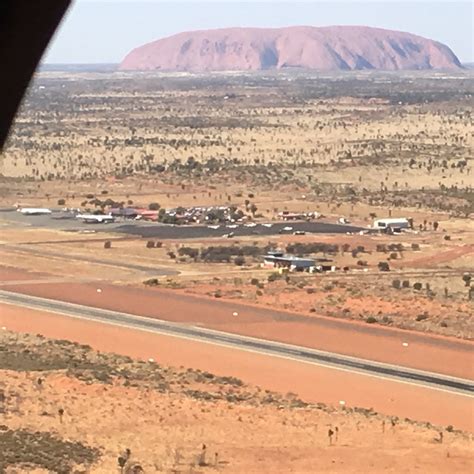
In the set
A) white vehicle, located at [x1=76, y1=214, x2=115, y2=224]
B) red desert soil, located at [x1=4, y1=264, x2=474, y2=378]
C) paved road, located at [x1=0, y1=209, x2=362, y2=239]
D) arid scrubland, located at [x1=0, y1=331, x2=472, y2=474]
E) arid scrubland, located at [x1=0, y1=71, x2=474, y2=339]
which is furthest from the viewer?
white vehicle, located at [x1=76, y1=214, x2=115, y2=224]

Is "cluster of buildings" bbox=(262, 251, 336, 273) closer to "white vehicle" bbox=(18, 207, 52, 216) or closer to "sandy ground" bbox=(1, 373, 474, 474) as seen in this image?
"white vehicle" bbox=(18, 207, 52, 216)

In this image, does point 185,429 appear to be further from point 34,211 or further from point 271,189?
point 271,189

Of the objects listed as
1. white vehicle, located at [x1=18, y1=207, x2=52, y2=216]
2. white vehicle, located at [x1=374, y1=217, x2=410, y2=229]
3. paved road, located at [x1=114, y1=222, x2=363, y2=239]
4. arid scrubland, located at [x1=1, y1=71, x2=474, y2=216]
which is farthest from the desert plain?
white vehicle, located at [x1=374, y1=217, x2=410, y2=229]

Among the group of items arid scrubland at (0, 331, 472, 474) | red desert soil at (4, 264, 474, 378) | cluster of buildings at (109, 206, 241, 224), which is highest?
arid scrubland at (0, 331, 472, 474)

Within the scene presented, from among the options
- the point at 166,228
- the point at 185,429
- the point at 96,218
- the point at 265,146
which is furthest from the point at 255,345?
the point at 265,146

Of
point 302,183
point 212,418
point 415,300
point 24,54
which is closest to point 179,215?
point 302,183

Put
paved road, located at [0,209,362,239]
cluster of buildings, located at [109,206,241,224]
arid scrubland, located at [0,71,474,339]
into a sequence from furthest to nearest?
1. cluster of buildings, located at [109,206,241,224]
2. paved road, located at [0,209,362,239]
3. arid scrubland, located at [0,71,474,339]
